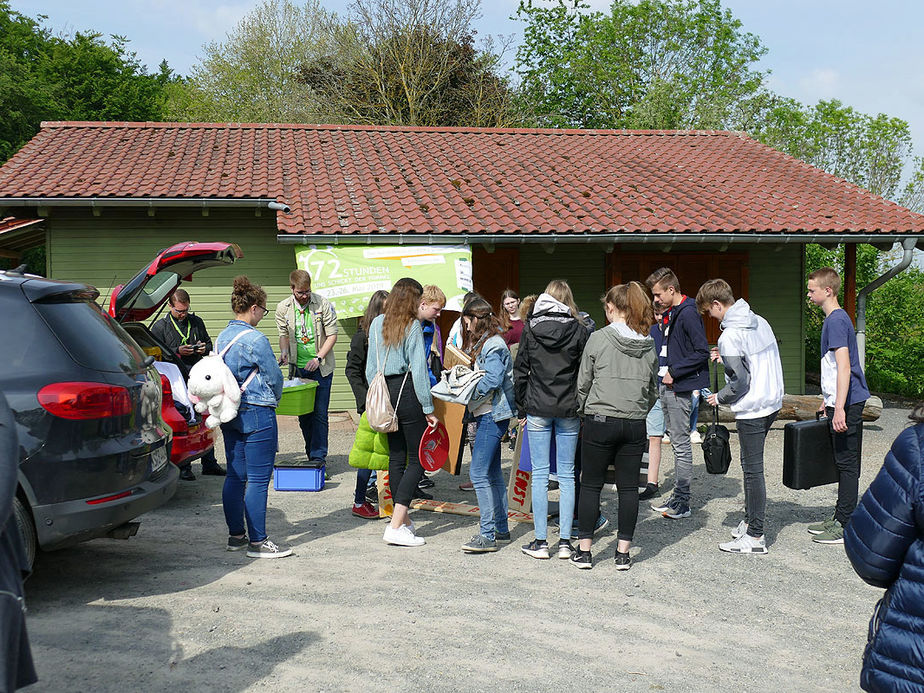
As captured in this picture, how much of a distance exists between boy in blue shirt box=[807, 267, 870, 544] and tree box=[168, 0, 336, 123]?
31.2m

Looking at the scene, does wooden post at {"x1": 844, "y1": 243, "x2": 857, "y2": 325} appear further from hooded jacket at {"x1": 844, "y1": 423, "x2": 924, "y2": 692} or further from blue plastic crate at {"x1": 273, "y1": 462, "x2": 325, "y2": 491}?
hooded jacket at {"x1": 844, "y1": 423, "x2": 924, "y2": 692}

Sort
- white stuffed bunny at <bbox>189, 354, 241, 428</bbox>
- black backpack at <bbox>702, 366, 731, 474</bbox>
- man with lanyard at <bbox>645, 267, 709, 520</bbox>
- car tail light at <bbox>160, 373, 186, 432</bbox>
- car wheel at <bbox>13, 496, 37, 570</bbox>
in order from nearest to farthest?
car wheel at <bbox>13, 496, 37, 570</bbox> < white stuffed bunny at <bbox>189, 354, 241, 428</bbox> < black backpack at <bbox>702, 366, 731, 474</bbox> < car tail light at <bbox>160, 373, 186, 432</bbox> < man with lanyard at <bbox>645, 267, 709, 520</bbox>

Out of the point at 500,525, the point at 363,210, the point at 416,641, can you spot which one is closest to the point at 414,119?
the point at 363,210

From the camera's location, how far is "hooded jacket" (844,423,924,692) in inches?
91.4

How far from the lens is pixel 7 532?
2301 mm

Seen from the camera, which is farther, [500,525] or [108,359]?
[500,525]

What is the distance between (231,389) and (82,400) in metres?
0.98

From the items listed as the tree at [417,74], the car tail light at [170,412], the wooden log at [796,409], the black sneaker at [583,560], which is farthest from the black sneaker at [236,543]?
the tree at [417,74]

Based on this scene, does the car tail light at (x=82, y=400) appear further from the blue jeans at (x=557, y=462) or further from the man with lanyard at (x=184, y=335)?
the man with lanyard at (x=184, y=335)

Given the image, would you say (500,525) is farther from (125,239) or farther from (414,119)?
(414,119)

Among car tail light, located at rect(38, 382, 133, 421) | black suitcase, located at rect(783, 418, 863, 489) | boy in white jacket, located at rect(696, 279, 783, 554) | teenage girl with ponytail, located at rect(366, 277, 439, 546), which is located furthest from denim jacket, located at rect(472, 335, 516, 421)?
car tail light, located at rect(38, 382, 133, 421)

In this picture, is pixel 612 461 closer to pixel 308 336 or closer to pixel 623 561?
pixel 623 561

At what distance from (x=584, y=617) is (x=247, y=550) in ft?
7.73

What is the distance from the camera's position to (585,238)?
12039 millimetres
